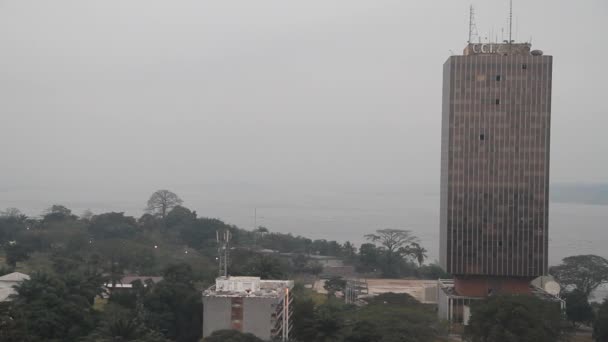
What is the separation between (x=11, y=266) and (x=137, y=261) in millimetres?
8183

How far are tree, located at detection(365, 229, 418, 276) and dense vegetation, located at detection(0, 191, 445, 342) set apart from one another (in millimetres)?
102

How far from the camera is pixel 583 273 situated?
4103 cm

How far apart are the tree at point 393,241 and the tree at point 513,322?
103ft

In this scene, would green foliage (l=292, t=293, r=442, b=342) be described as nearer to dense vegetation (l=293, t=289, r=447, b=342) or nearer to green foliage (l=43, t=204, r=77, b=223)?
dense vegetation (l=293, t=289, r=447, b=342)

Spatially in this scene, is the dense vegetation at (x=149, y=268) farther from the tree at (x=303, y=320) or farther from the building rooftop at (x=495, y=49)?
the building rooftop at (x=495, y=49)

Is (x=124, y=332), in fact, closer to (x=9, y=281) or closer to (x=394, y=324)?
(x=394, y=324)

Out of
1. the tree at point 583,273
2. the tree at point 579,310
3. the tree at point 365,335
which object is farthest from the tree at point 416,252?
the tree at point 365,335

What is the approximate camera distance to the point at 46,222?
5984cm

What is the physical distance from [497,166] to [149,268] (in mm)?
24937

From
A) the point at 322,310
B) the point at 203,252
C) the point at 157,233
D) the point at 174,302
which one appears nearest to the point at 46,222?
the point at 157,233

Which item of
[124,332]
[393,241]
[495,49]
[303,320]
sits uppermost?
[495,49]

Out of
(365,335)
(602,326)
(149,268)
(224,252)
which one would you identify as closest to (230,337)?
(365,335)

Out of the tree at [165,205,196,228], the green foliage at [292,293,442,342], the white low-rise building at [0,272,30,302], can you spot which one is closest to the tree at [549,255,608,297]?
the green foliage at [292,293,442,342]

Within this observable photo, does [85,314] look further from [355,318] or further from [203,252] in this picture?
[203,252]
